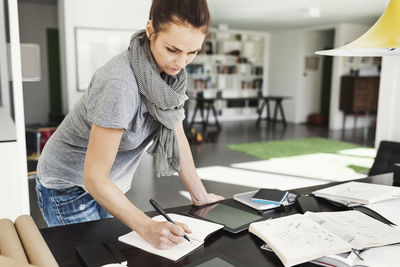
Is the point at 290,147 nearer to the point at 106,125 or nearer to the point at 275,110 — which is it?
the point at 275,110

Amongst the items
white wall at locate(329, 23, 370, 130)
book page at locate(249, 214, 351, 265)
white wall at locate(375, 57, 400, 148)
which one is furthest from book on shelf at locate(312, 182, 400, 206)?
white wall at locate(329, 23, 370, 130)

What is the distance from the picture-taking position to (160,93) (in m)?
1.14

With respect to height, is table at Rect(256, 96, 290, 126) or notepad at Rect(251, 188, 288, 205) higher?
notepad at Rect(251, 188, 288, 205)

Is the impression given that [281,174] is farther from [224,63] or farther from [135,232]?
[224,63]

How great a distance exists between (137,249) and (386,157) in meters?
2.12

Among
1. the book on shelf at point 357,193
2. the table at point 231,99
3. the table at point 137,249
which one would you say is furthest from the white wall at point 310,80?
the table at point 137,249

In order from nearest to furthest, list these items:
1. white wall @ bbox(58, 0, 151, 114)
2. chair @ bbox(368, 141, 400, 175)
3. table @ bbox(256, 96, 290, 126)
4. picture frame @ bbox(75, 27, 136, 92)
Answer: chair @ bbox(368, 141, 400, 175) < white wall @ bbox(58, 0, 151, 114) < picture frame @ bbox(75, 27, 136, 92) < table @ bbox(256, 96, 290, 126)

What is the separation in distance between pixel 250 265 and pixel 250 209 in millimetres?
420

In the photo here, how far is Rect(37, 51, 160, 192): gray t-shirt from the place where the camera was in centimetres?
104

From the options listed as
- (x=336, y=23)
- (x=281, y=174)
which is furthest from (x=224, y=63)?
(x=281, y=174)

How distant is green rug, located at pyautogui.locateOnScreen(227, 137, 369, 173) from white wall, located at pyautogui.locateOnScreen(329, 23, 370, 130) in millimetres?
1862

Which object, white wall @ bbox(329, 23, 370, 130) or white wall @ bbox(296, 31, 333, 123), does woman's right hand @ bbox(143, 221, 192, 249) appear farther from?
white wall @ bbox(296, 31, 333, 123)

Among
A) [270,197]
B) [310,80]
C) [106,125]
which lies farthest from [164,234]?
[310,80]

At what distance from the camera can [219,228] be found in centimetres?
116
